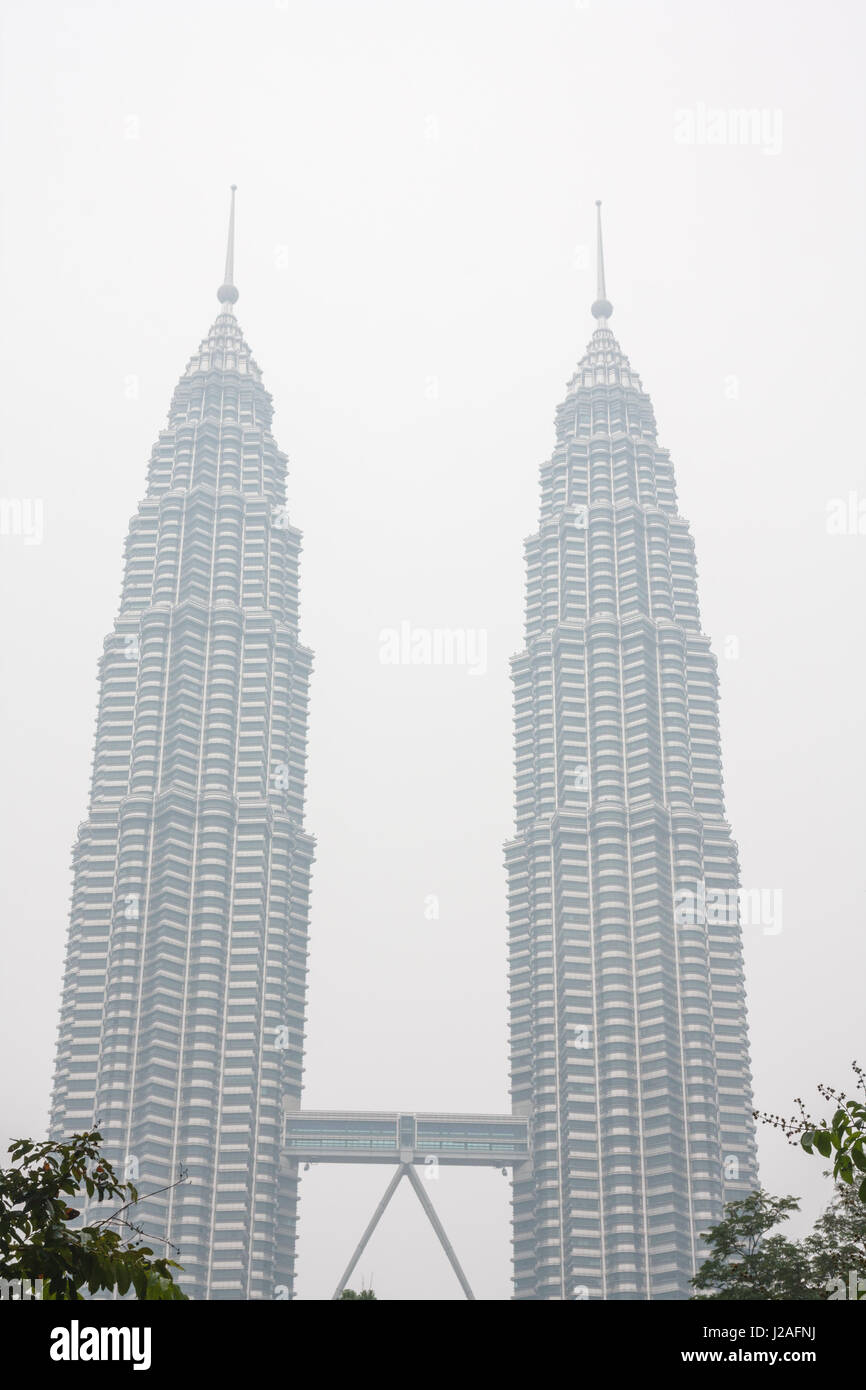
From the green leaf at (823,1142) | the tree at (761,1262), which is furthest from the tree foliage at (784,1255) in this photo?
the green leaf at (823,1142)

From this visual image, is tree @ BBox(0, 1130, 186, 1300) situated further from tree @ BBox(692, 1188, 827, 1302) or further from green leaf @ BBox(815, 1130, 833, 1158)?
tree @ BBox(692, 1188, 827, 1302)

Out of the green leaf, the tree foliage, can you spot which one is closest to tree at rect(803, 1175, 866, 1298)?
the tree foliage

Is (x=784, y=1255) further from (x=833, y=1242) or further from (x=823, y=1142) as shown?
(x=823, y=1142)

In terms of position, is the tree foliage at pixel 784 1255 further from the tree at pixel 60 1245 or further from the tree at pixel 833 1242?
the tree at pixel 60 1245

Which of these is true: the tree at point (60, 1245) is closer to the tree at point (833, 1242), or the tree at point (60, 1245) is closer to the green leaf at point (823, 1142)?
the green leaf at point (823, 1142)

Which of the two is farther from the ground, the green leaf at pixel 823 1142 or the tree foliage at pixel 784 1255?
the tree foliage at pixel 784 1255

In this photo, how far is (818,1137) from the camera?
50.1 ft

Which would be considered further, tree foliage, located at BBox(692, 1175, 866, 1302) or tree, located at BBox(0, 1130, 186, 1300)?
tree foliage, located at BBox(692, 1175, 866, 1302)

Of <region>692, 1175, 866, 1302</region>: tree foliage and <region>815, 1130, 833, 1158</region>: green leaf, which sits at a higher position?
<region>692, 1175, 866, 1302</region>: tree foliage

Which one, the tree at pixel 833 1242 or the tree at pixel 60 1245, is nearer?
the tree at pixel 60 1245
